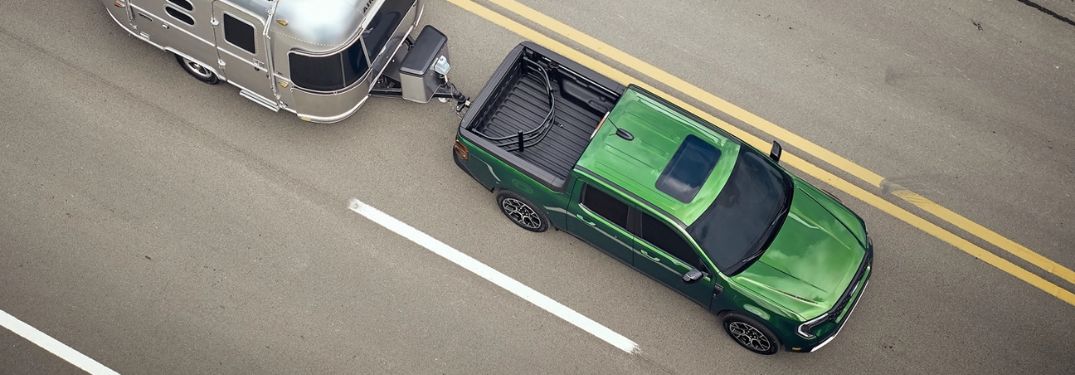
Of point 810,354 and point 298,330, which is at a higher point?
point 810,354

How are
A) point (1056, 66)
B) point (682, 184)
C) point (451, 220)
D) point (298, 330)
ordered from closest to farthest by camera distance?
1. point (682, 184)
2. point (298, 330)
3. point (451, 220)
4. point (1056, 66)

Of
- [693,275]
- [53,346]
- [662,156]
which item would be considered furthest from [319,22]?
[693,275]

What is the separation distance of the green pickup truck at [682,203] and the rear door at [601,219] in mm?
16

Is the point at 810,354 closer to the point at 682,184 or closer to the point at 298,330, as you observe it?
the point at 682,184

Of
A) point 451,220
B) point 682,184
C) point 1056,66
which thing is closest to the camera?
point 682,184

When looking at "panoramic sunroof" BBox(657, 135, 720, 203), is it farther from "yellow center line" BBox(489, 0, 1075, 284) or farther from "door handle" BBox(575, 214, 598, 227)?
"yellow center line" BBox(489, 0, 1075, 284)

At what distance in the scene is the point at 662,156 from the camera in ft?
31.1

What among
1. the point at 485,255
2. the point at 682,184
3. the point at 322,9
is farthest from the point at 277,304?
the point at 682,184

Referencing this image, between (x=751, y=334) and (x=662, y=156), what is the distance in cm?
232

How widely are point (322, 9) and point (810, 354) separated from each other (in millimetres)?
6807

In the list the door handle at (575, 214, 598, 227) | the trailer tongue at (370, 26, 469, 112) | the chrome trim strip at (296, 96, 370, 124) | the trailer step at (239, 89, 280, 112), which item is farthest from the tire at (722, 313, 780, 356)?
the trailer step at (239, 89, 280, 112)

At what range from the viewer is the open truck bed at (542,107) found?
1006cm

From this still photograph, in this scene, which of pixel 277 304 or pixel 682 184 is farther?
pixel 277 304

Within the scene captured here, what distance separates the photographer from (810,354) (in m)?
10.3
